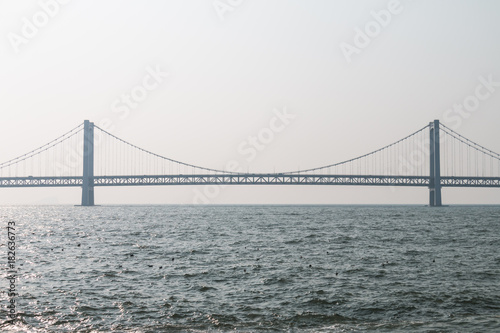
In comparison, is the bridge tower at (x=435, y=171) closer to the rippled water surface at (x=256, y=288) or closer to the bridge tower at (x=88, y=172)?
the bridge tower at (x=88, y=172)

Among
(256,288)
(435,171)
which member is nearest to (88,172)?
(435,171)

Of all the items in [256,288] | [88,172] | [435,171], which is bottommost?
[256,288]

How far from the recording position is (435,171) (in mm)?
105938

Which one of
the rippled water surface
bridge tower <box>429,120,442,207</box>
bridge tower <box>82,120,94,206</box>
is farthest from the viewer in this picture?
bridge tower <box>82,120,94,206</box>

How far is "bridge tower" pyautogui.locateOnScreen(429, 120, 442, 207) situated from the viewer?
106 meters

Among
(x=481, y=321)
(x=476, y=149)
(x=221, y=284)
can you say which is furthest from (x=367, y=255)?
(x=476, y=149)

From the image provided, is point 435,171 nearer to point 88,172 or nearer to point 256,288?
point 88,172

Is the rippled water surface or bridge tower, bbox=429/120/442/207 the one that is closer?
the rippled water surface

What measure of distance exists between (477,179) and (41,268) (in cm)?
9676

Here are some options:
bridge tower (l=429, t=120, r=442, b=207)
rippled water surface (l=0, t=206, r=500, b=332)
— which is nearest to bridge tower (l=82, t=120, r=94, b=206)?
bridge tower (l=429, t=120, r=442, b=207)

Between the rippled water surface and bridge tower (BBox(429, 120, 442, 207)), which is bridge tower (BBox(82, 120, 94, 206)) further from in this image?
the rippled water surface

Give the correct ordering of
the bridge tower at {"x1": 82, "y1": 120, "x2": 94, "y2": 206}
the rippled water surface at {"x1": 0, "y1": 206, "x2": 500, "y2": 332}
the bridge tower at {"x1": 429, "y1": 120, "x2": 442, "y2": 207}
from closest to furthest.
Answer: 1. the rippled water surface at {"x1": 0, "y1": 206, "x2": 500, "y2": 332}
2. the bridge tower at {"x1": 429, "y1": 120, "x2": 442, "y2": 207}
3. the bridge tower at {"x1": 82, "y1": 120, "x2": 94, "y2": 206}

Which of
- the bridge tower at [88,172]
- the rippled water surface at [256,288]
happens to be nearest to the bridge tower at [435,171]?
the bridge tower at [88,172]

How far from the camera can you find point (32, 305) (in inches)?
583
